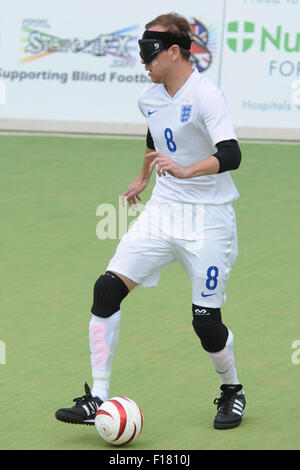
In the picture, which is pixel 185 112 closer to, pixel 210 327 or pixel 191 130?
pixel 191 130

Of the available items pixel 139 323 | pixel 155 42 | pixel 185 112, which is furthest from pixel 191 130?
pixel 139 323

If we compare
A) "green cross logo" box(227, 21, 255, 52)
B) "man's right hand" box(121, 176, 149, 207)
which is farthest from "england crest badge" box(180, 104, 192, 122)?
"green cross logo" box(227, 21, 255, 52)

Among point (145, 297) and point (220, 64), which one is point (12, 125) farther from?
point (145, 297)

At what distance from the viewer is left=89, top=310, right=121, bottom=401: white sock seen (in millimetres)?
6031

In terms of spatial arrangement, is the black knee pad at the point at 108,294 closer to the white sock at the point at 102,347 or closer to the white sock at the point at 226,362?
the white sock at the point at 102,347

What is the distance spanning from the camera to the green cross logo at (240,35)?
52.1 feet

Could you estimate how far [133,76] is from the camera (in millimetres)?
16062

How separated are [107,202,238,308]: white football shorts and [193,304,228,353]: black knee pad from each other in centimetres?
4

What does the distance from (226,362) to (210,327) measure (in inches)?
11.0

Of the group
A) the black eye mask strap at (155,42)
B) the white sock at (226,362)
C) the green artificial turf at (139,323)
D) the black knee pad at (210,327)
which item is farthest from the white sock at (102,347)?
the black eye mask strap at (155,42)

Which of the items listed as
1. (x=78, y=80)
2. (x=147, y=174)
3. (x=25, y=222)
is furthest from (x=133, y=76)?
(x=147, y=174)

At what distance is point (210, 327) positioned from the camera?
19.9 ft

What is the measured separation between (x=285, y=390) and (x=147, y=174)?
161 cm

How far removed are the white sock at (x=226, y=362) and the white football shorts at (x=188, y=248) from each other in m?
0.27
